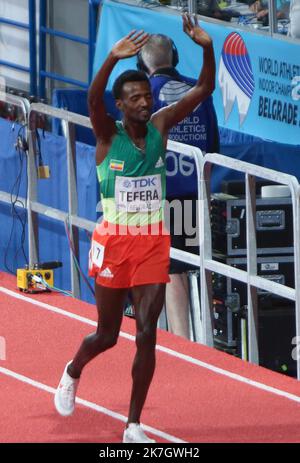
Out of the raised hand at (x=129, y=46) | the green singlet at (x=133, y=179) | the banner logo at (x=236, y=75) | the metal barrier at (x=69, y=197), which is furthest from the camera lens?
the banner logo at (x=236, y=75)

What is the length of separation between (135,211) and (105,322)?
2.05ft

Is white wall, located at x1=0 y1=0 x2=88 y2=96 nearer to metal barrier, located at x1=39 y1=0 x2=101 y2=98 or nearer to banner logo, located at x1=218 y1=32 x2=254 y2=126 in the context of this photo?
metal barrier, located at x1=39 y1=0 x2=101 y2=98

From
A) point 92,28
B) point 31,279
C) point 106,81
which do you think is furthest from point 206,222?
point 92,28

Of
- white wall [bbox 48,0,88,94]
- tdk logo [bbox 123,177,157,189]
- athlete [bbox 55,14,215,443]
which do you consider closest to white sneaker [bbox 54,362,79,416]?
→ athlete [bbox 55,14,215,443]

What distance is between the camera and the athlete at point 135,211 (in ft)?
24.3

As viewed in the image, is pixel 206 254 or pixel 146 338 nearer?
pixel 146 338

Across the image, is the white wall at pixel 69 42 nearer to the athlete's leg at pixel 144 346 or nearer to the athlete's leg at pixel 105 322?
the athlete's leg at pixel 105 322

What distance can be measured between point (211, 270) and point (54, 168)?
236 cm

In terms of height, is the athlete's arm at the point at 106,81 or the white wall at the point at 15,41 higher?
the athlete's arm at the point at 106,81

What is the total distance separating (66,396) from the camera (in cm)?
802

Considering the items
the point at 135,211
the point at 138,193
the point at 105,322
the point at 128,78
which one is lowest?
the point at 105,322

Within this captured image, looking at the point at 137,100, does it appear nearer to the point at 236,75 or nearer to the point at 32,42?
the point at 236,75

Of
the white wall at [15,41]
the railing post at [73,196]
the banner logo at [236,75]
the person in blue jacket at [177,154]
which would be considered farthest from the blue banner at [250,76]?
the white wall at [15,41]

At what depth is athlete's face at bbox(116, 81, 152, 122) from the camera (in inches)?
293
